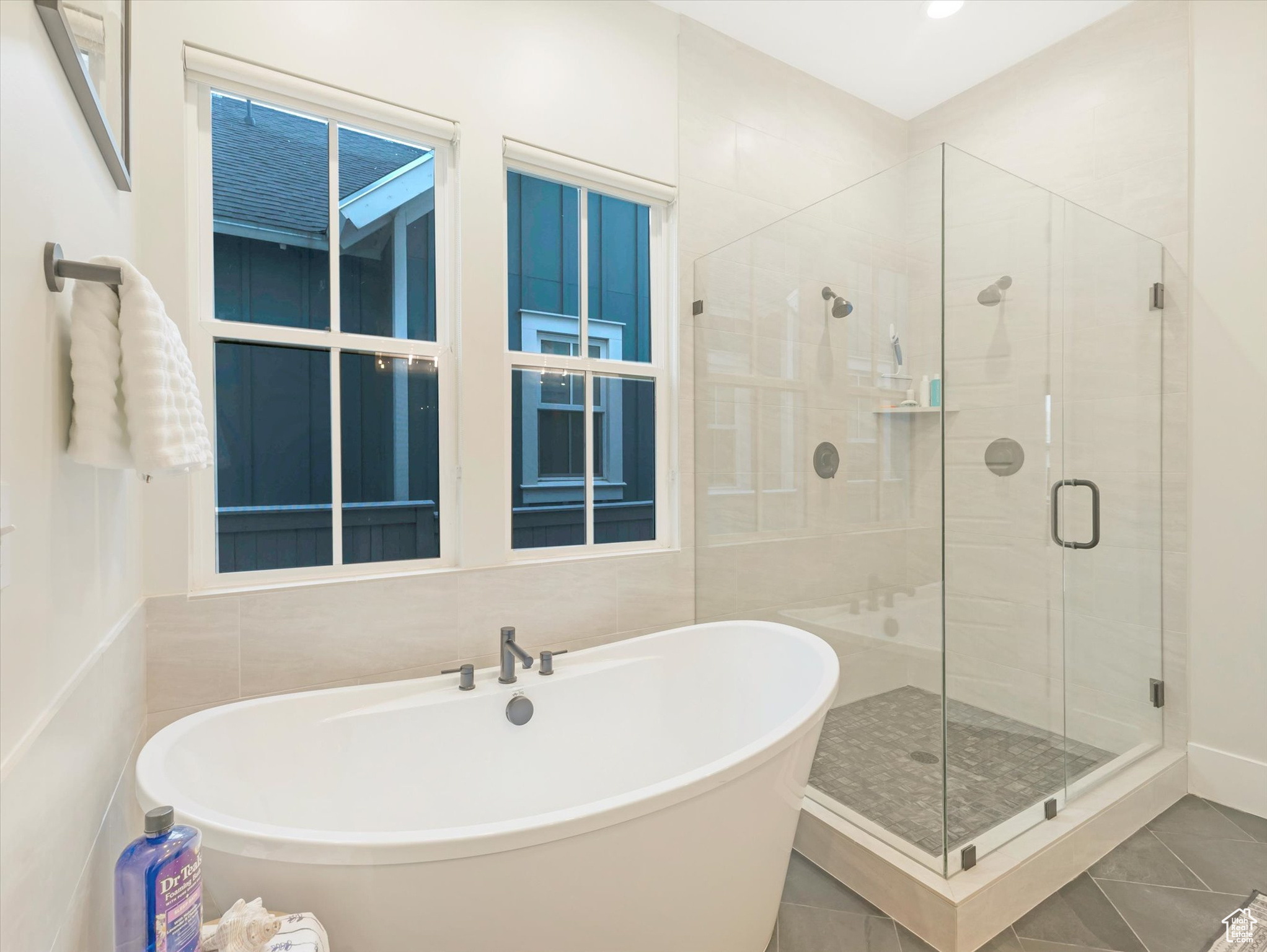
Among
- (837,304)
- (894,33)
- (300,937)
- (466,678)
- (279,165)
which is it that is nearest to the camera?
(300,937)

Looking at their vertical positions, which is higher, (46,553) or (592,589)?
(46,553)

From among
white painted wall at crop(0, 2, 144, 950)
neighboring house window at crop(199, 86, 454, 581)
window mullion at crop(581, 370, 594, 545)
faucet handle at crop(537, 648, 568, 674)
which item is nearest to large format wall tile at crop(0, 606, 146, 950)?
white painted wall at crop(0, 2, 144, 950)

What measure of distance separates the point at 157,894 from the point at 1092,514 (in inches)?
102

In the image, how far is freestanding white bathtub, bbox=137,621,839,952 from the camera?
3.47 feet

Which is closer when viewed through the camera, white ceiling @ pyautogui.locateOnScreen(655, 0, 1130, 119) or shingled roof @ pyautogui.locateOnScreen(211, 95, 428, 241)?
shingled roof @ pyautogui.locateOnScreen(211, 95, 428, 241)

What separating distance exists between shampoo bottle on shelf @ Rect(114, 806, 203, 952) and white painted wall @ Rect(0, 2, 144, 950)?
0.21 feet

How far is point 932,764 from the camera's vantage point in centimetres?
170

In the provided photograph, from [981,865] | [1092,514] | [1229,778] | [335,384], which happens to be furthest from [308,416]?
[1229,778]

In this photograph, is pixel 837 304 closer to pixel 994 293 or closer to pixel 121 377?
pixel 994 293

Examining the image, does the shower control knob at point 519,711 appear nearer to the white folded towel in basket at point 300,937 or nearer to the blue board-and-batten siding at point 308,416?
the blue board-and-batten siding at point 308,416

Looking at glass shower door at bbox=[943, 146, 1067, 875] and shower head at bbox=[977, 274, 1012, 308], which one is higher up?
shower head at bbox=[977, 274, 1012, 308]

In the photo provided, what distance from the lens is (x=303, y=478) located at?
1952 mm

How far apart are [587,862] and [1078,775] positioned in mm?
1819

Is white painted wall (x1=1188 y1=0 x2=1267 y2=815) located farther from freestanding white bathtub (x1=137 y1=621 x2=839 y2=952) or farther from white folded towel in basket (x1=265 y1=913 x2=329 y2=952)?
white folded towel in basket (x1=265 y1=913 x2=329 y2=952)
